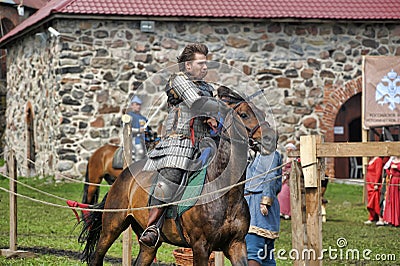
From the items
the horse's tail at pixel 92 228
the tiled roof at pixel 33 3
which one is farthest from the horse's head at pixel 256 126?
the tiled roof at pixel 33 3

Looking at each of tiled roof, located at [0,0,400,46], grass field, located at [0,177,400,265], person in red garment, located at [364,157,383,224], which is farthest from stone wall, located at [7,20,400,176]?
person in red garment, located at [364,157,383,224]

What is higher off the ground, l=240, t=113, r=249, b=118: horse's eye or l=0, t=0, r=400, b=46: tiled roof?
l=0, t=0, r=400, b=46: tiled roof

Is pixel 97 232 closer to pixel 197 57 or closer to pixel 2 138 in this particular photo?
pixel 197 57

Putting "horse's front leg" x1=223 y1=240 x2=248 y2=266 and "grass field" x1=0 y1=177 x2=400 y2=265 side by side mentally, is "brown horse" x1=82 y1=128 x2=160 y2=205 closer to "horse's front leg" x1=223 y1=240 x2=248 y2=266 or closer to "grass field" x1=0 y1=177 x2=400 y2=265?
"grass field" x1=0 y1=177 x2=400 y2=265

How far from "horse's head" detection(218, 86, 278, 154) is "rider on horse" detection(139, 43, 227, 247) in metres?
0.17

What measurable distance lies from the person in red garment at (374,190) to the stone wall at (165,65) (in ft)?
12.9

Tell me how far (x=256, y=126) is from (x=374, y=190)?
839cm

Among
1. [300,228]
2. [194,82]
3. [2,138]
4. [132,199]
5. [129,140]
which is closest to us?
[300,228]

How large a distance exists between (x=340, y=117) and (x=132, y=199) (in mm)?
13911

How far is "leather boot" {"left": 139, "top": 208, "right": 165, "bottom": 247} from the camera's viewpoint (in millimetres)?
Answer: 7148

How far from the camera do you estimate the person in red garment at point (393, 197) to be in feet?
47.5

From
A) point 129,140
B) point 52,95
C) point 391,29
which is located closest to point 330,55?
point 391,29

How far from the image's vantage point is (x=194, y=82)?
7.23 metres

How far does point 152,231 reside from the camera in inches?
284
